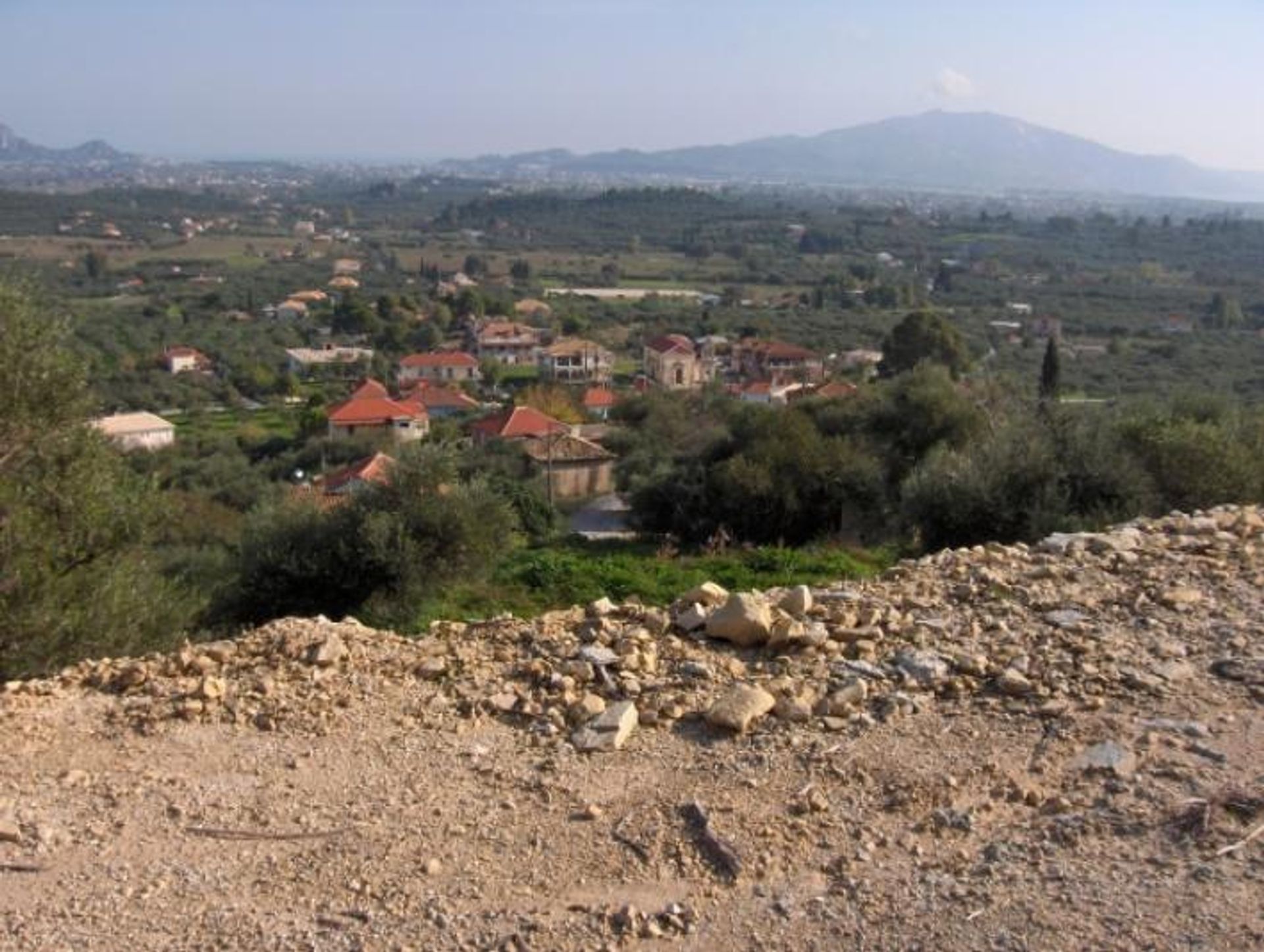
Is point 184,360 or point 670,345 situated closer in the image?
point 184,360

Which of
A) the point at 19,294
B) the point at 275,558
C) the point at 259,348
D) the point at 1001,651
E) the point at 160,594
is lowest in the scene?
the point at 259,348

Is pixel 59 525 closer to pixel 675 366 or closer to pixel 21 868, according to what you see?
pixel 21 868

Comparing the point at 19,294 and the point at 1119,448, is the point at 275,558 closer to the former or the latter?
the point at 19,294

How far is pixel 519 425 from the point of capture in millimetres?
34438

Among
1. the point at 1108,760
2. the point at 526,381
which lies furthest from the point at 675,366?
the point at 1108,760

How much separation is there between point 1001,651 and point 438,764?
2.78m

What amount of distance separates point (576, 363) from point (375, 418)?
19.5m

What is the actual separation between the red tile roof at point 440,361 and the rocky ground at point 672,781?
160ft

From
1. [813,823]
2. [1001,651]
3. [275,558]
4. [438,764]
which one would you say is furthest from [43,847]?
[275,558]

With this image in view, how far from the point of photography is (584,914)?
3.98 metres

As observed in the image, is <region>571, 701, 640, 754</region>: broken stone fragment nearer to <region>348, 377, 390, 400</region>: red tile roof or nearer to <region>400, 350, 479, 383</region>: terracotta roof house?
<region>348, 377, 390, 400</region>: red tile roof

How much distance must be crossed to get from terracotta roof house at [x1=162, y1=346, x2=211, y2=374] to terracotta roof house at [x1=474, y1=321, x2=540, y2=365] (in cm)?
1337

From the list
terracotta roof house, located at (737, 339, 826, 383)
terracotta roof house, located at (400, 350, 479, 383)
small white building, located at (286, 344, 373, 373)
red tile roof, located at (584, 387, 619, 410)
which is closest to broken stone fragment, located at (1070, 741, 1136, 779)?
red tile roof, located at (584, 387, 619, 410)

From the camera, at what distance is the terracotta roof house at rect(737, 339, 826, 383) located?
1866 inches
